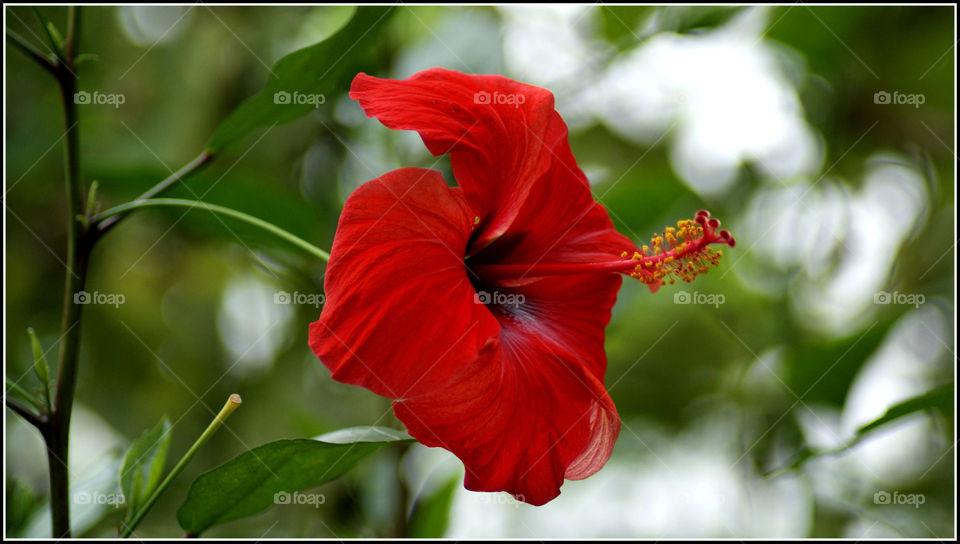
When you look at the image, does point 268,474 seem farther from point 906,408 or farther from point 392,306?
point 906,408

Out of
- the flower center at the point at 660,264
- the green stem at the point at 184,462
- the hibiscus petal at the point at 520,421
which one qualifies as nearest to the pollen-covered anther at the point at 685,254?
the flower center at the point at 660,264

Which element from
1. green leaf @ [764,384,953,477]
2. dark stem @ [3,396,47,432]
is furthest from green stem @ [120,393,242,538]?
green leaf @ [764,384,953,477]

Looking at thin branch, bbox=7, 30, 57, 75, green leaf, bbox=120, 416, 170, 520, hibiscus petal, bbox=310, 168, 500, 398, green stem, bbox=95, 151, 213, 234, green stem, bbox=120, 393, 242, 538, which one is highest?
thin branch, bbox=7, 30, 57, 75

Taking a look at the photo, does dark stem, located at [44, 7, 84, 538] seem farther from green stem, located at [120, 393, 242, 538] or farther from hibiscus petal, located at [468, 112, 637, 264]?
hibiscus petal, located at [468, 112, 637, 264]

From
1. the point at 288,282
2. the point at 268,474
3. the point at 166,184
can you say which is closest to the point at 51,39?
the point at 166,184

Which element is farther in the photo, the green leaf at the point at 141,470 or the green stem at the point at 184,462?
the green leaf at the point at 141,470

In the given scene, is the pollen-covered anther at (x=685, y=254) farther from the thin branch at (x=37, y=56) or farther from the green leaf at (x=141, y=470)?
the thin branch at (x=37, y=56)

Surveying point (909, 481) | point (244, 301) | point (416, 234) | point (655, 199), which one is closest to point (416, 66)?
point (655, 199)
